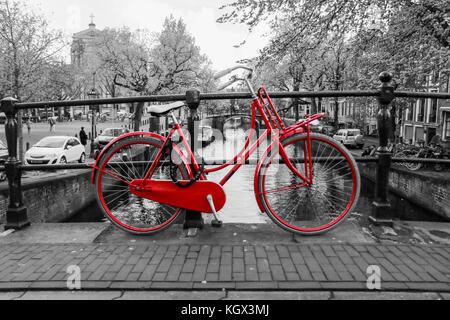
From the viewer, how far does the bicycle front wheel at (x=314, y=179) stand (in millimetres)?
3312

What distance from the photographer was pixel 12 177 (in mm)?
3744

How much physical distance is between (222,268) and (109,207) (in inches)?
54.7

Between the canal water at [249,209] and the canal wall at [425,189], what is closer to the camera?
the canal water at [249,209]

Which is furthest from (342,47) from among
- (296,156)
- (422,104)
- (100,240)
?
(422,104)

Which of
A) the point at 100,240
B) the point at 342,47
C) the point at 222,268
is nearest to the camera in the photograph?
the point at 222,268

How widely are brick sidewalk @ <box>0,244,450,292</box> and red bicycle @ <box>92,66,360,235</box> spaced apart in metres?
0.36

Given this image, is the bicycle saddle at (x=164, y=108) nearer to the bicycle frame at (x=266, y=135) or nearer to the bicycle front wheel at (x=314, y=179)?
the bicycle frame at (x=266, y=135)

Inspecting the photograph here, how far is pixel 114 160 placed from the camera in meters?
3.66

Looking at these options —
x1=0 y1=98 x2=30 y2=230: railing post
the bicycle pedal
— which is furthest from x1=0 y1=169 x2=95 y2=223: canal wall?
the bicycle pedal

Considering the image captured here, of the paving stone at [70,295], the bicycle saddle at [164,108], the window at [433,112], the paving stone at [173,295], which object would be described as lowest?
the paving stone at [70,295]

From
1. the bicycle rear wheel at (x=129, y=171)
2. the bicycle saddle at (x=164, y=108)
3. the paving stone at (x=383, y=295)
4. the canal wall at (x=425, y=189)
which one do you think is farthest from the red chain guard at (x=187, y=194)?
the canal wall at (x=425, y=189)

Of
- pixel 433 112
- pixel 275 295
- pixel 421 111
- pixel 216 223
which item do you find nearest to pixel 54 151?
pixel 216 223

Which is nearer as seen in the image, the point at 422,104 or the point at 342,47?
the point at 342,47
